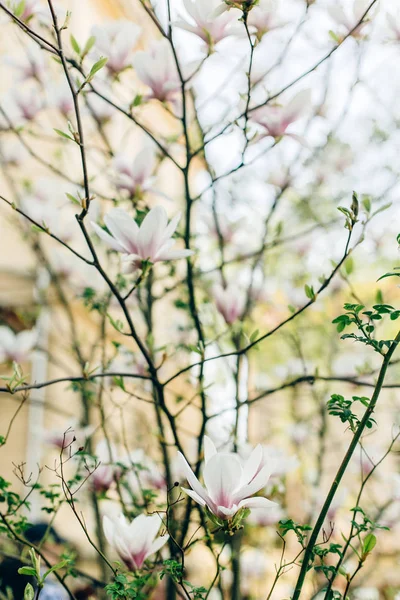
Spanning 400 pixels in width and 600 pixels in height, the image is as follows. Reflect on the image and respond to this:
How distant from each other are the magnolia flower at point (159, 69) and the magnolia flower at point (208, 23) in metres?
0.14

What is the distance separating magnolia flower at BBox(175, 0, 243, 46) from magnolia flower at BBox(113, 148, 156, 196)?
0.28m

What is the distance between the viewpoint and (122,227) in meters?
1.10

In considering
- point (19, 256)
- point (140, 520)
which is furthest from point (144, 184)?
point (19, 256)

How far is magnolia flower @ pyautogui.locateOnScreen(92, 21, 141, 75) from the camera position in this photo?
56.1 inches

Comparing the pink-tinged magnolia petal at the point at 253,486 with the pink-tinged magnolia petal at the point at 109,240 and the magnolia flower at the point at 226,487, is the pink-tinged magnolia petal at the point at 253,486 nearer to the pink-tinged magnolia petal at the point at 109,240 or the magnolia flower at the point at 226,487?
the magnolia flower at the point at 226,487

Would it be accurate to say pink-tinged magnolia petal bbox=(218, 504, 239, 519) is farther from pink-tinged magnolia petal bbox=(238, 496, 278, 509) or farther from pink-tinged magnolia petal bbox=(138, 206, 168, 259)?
pink-tinged magnolia petal bbox=(138, 206, 168, 259)

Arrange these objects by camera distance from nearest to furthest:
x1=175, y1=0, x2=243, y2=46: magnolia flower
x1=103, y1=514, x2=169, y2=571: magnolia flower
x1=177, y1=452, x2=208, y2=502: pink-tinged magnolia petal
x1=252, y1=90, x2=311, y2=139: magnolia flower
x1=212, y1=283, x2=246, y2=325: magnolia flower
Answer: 1. x1=177, y1=452, x2=208, y2=502: pink-tinged magnolia petal
2. x1=103, y1=514, x2=169, y2=571: magnolia flower
3. x1=175, y1=0, x2=243, y2=46: magnolia flower
4. x1=252, y1=90, x2=311, y2=139: magnolia flower
5. x1=212, y1=283, x2=246, y2=325: magnolia flower

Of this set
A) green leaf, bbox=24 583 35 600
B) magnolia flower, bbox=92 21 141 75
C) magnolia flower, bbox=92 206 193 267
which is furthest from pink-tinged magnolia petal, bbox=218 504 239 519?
magnolia flower, bbox=92 21 141 75

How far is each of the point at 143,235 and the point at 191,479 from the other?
459 mm

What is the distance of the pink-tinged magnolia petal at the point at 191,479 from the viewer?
844 millimetres

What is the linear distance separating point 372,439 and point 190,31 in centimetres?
752

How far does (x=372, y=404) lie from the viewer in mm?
876

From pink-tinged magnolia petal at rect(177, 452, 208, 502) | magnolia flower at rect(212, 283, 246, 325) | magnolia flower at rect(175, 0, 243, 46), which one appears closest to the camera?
pink-tinged magnolia petal at rect(177, 452, 208, 502)

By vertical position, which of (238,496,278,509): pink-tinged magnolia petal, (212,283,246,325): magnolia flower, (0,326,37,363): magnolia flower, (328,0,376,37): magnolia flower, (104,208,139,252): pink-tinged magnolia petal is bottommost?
(238,496,278,509): pink-tinged magnolia petal
